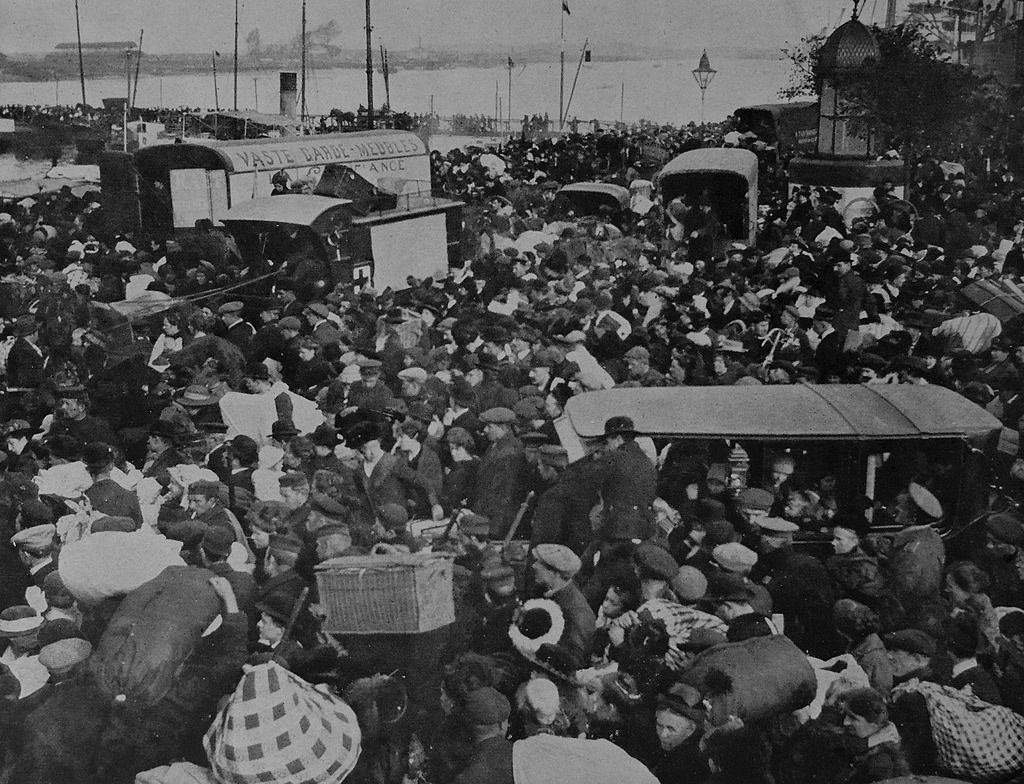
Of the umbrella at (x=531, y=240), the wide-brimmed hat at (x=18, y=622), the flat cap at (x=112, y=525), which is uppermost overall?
the umbrella at (x=531, y=240)

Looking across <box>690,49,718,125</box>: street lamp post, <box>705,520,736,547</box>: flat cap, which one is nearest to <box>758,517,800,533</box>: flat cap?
<box>705,520,736,547</box>: flat cap

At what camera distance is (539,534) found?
5254 mm

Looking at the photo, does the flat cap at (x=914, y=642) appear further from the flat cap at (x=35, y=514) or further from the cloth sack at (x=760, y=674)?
the flat cap at (x=35, y=514)

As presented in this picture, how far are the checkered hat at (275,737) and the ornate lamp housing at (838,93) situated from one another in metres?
5.81

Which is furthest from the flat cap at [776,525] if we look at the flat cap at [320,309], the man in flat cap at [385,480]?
the flat cap at [320,309]

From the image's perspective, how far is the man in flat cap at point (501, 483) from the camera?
5.62 metres

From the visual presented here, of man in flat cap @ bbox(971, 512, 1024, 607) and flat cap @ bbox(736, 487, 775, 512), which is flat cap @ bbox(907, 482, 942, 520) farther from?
flat cap @ bbox(736, 487, 775, 512)

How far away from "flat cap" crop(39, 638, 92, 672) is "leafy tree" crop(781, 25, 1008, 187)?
6.06 metres

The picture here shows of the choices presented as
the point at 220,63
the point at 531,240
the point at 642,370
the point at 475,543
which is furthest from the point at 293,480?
the point at 531,240

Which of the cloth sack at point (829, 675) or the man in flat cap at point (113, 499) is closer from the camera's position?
the cloth sack at point (829, 675)

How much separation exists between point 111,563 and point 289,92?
8542mm

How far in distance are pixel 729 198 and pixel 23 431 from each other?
8.83 meters

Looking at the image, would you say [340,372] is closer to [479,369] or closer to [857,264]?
[479,369]

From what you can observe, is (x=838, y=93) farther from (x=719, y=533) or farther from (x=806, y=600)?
(x=806, y=600)
